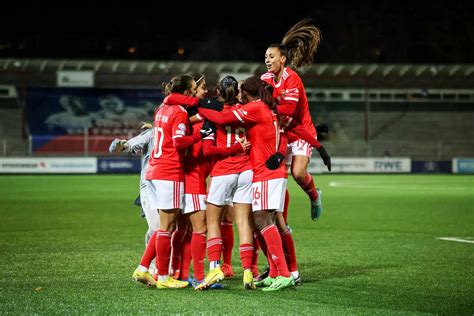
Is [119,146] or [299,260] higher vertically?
[119,146]

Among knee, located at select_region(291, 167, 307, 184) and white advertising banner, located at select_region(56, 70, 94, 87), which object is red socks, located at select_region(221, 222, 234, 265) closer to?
knee, located at select_region(291, 167, 307, 184)

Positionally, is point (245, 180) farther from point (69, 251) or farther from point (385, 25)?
point (385, 25)

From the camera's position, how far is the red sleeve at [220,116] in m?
7.99

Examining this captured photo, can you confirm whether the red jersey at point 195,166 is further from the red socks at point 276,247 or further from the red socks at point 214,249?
the red socks at point 276,247

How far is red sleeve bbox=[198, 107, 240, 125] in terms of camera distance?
7988mm

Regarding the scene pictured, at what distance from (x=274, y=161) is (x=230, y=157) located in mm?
521

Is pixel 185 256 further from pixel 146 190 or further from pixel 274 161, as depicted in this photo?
pixel 274 161

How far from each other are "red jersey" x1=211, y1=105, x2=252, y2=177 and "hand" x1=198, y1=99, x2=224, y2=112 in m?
0.28

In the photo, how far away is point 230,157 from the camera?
8.23 metres

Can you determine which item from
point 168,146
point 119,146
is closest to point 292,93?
point 168,146

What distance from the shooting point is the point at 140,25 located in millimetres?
59906

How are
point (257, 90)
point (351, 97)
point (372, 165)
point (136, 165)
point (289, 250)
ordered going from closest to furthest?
1. point (257, 90)
2. point (289, 250)
3. point (136, 165)
4. point (372, 165)
5. point (351, 97)

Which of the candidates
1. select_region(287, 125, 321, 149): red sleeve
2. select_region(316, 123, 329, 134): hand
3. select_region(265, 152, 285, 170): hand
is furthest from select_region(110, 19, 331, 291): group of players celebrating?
select_region(316, 123, 329, 134): hand

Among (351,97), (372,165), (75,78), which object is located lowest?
(372,165)
